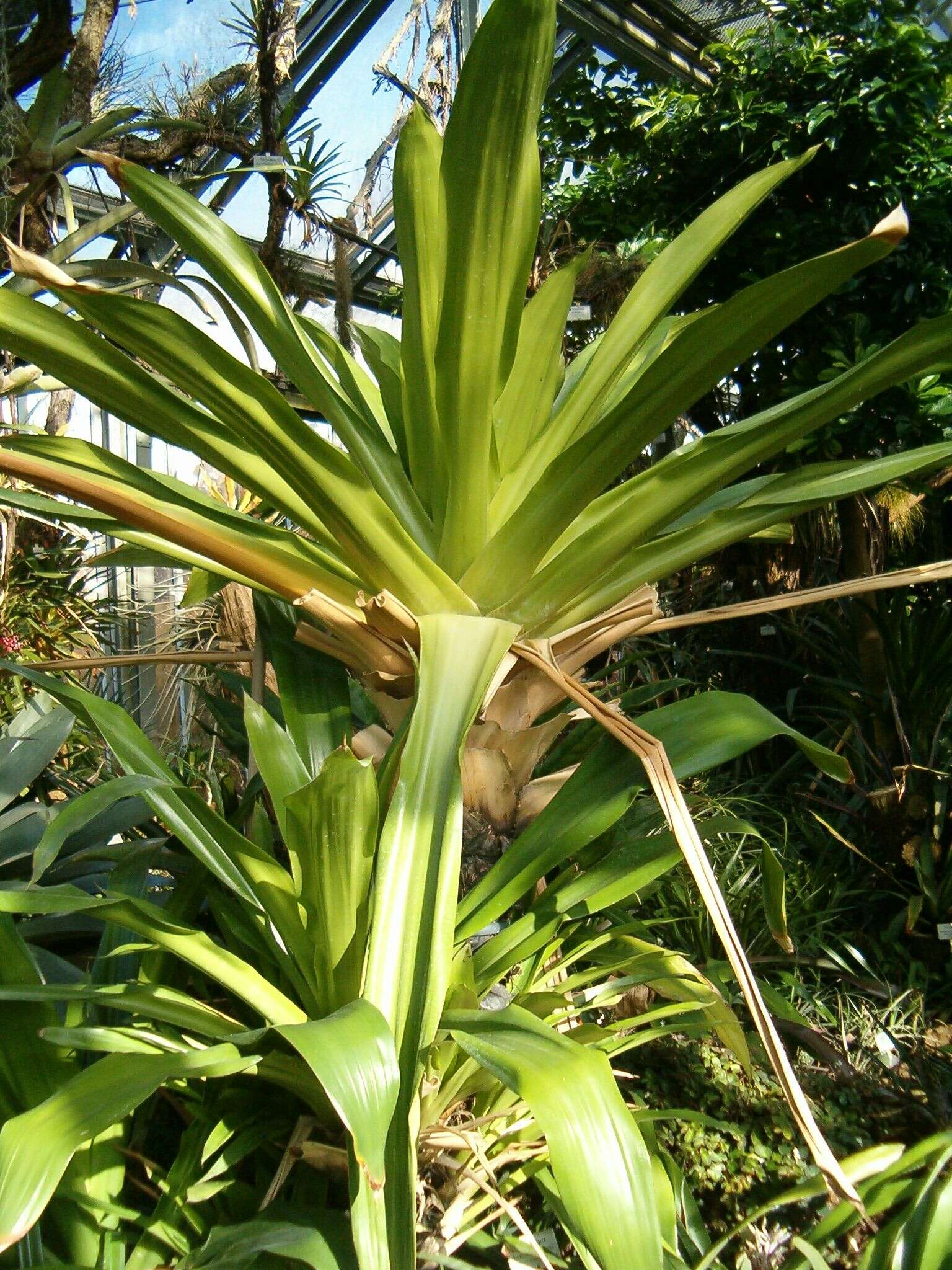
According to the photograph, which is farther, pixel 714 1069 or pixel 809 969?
pixel 809 969

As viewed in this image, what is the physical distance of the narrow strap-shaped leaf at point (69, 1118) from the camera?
553 mm

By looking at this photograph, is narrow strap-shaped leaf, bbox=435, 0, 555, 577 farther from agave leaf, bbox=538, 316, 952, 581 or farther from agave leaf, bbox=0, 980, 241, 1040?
agave leaf, bbox=0, 980, 241, 1040

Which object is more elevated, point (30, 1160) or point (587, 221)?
point (587, 221)

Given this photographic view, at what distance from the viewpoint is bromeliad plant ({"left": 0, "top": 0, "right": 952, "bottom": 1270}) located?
0.68m

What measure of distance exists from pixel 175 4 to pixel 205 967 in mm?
5531

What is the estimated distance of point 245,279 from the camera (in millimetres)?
873

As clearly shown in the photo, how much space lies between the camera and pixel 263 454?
2.81ft

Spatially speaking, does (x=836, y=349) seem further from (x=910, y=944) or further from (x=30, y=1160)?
(x=30, y=1160)

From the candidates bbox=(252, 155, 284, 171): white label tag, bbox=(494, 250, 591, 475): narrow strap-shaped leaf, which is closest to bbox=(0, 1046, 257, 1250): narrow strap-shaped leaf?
bbox=(494, 250, 591, 475): narrow strap-shaped leaf

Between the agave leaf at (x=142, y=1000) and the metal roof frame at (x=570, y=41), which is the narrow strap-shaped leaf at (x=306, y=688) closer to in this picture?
the agave leaf at (x=142, y=1000)

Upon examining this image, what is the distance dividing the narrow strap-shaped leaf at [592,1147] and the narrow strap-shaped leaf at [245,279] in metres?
0.58

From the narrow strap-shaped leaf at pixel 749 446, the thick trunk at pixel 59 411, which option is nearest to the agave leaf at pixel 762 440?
the narrow strap-shaped leaf at pixel 749 446

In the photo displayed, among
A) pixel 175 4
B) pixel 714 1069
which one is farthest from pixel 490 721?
pixel 175 4

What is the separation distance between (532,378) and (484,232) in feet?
0.93
